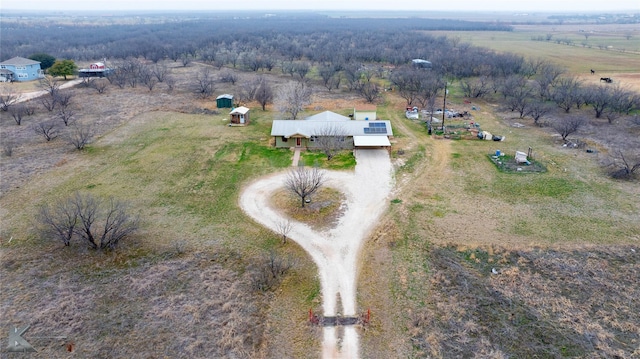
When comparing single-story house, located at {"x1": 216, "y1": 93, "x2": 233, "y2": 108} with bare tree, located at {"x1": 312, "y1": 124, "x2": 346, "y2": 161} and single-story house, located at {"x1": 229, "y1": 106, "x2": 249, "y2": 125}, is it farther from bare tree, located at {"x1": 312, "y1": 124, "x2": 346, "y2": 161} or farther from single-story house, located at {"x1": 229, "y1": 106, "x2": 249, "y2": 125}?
bare tree, located at {"x1": 312, "y1": 124, "x2": 346, "y2": 161}

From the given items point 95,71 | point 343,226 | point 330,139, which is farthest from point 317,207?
point 95,71

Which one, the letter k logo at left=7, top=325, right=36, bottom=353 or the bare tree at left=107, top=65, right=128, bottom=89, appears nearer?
the letter k logo at left=7, top=325, right=36, bottom=353

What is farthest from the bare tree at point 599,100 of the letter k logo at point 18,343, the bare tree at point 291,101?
the letter k logo at point 18,343

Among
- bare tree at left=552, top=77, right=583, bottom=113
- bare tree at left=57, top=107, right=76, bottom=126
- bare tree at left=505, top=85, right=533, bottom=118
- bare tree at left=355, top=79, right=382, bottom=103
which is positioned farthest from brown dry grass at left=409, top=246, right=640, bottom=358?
bare tree at left=57, top=107, right=76, bottom=126

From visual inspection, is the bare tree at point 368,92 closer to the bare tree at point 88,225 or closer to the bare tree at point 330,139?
the bare tree at point 330,139

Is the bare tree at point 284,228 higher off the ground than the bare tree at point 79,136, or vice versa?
the bare tree at point 79,136
